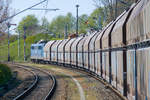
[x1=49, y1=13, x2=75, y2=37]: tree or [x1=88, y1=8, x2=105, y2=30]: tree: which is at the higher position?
[x1=49, y1=13, x2=75, y2=37]: tree

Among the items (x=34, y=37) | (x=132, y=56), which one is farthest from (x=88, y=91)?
(x=34, y=37)

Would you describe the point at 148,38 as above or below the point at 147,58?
above

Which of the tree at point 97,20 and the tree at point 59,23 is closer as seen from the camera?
the tree at point 97,20

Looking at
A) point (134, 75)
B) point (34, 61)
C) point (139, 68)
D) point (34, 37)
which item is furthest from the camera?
point (34, 37)

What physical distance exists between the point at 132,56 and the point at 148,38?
188cm

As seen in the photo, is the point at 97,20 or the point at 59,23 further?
the point at 59,23

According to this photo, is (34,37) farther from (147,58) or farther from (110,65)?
(147,58)

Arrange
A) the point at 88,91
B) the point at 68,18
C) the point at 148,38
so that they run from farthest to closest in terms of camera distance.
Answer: the point at 68,18 < the point at 88,91 < the point at 148,38

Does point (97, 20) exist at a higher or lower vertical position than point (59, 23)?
lower

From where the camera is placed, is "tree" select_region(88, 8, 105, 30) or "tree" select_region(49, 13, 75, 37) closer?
"tree" select_region(88, 8, 105, 30)

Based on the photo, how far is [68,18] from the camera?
132m

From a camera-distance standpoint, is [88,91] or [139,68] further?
[88,91]

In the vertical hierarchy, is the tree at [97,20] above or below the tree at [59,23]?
below

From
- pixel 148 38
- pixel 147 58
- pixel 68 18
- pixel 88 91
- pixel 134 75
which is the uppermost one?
pixel 68 18
